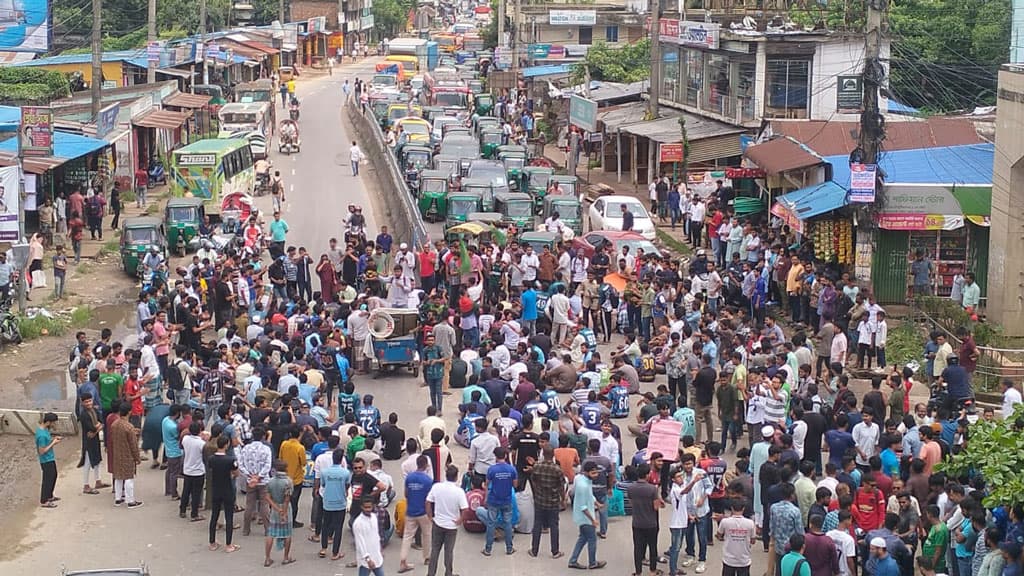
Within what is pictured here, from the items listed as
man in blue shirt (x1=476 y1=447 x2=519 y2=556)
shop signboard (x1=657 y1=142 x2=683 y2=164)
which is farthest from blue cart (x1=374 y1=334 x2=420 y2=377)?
shop signboard (x1=657 y1=142 x2=683 y2=164)

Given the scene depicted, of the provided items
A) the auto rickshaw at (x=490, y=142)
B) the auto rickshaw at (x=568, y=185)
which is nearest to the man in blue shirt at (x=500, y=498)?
the auto rickshaw at (x=568, y=185)

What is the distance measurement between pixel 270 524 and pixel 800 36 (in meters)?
31.1

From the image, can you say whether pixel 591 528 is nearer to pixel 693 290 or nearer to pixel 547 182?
pixel 693 290

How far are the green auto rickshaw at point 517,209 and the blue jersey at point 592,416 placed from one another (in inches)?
780

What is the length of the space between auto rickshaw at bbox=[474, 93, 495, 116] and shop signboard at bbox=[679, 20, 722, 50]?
68.8 ft

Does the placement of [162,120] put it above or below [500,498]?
above

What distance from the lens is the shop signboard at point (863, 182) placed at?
26953 mm

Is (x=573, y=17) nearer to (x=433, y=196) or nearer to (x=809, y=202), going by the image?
(x=433, y=196)

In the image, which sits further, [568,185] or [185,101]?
[185,101]

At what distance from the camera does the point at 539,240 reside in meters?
34.6

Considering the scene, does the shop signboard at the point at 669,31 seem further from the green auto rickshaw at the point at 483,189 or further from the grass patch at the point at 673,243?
the grass patch at the point at 673,243

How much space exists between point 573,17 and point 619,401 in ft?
238

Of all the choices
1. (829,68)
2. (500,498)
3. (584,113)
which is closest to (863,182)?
(500,498)

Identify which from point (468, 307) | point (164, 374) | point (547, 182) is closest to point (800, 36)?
point (547, 182)
